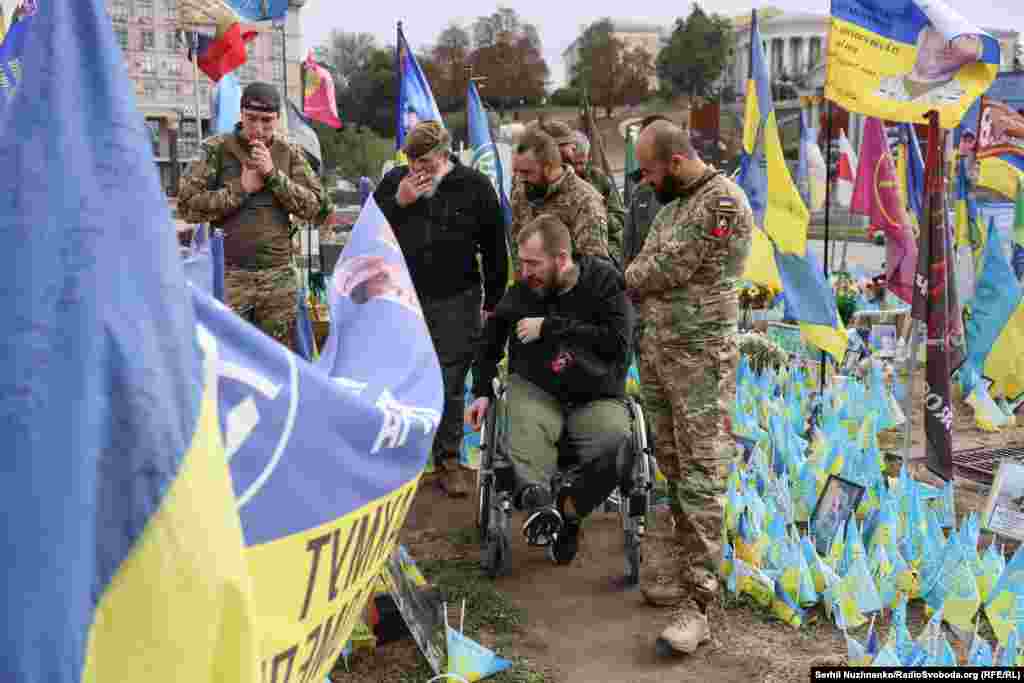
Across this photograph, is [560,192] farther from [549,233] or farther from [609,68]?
A: [609,68]

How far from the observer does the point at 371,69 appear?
212 ft

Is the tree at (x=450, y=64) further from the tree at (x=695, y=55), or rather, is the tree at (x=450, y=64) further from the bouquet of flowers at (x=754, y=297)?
the bouquet of flowers at (x=754, y=297)

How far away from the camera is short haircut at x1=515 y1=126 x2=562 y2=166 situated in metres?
5.41

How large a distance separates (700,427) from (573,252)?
1.40 m

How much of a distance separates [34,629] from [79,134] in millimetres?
443

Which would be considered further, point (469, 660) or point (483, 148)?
point (483, 148)

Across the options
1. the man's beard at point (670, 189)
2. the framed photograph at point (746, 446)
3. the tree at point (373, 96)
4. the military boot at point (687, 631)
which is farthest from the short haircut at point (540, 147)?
the tree at point (373, 96)

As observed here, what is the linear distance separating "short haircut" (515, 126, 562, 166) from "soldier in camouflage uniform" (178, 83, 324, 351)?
109 cm

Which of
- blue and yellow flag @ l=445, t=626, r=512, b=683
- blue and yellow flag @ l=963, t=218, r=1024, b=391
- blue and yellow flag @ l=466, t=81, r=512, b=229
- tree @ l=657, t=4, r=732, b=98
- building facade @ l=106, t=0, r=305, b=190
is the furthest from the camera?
tree @ l=657, t=4, r=732, b=98

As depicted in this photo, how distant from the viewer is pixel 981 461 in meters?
6.58

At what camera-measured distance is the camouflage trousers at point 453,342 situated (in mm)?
5543

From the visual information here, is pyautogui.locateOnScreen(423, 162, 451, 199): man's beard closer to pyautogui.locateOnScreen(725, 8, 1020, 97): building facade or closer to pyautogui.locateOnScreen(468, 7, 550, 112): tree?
pyautogui.locateOnScreen(468, 7, 550, 112): tree

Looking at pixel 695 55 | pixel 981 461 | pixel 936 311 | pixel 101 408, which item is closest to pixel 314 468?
pixel 101 408

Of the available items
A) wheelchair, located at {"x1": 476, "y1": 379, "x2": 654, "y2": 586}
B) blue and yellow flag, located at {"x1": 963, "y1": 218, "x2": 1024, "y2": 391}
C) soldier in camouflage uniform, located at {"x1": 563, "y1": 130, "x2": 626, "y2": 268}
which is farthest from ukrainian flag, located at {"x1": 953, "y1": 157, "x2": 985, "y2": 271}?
wheelchair, located at {"x1": 476, "y1": 379, "x2": 654, "y2": 586}
